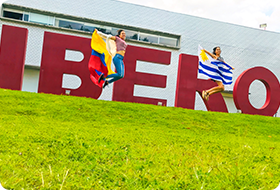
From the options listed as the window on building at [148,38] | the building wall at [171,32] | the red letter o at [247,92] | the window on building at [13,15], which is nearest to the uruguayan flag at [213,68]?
the red letter o at [247,92]

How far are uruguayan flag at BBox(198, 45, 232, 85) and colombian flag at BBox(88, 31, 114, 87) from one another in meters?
3.13

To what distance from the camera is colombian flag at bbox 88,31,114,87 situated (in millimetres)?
8328

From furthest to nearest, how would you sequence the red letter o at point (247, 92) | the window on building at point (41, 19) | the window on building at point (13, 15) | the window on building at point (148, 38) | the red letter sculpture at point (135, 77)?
the window on building at point (148, 38)
the window on building at point (41, 19)
the window on building at point (13, 15)
the red letter o at point (247, 92)
the red letter sculpture at point (135, 77)

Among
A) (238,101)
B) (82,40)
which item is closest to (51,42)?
(82,40)

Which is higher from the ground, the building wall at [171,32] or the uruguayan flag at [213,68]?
the building wall at [171,32]

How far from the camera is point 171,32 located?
54.8 ft

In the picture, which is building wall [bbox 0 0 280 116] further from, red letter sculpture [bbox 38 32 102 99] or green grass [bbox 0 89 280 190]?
green grass [bbox 0 89 280 190]

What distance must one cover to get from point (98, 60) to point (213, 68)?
4.00 m

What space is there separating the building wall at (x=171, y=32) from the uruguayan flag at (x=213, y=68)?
22.1ft

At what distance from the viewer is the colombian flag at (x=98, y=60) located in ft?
27.3

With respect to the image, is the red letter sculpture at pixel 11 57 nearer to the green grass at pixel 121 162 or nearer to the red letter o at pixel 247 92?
the green grass at pixel 121 162

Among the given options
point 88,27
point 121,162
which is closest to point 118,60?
point 121,162

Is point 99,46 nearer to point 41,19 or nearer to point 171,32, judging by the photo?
point 41,19

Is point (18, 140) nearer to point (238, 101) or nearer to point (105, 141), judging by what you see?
point (105, 141)
